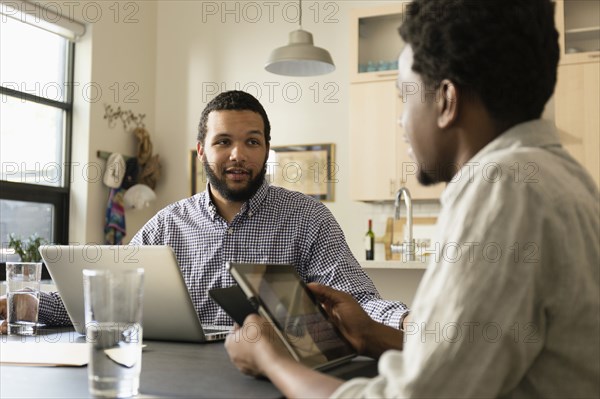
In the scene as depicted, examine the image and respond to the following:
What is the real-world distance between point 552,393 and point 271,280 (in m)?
0.51

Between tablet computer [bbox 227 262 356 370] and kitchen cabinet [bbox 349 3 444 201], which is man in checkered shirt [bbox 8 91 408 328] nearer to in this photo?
tablet computer [bbox 227 262 356 370]

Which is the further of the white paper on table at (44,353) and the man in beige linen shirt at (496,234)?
the white paper on table at (44,353)

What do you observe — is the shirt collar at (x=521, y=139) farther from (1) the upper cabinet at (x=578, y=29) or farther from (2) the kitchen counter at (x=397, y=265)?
(1) the upper cabinet at (x=578, y=29)

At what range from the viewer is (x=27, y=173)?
4.59 meters

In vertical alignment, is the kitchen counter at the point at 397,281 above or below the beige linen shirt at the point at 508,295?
below

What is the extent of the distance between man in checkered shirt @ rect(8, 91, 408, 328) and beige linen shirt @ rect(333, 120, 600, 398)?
1.20 metres

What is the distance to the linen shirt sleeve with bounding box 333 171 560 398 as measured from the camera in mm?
799

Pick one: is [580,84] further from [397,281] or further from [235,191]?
[235,191]

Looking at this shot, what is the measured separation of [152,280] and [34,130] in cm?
360

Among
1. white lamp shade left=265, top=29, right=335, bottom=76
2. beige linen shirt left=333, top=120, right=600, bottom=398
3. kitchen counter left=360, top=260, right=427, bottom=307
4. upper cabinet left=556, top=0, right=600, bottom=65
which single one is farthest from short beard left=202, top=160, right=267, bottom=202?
upper cabinet left=556, top=0, right=600, bottom=65

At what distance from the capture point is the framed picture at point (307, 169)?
200 inches

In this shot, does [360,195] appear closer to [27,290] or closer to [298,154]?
[298,154]

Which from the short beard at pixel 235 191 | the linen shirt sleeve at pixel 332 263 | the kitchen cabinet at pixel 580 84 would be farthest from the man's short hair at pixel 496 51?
the kitchen cabinet at pixel 580 84

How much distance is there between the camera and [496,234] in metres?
0.81
